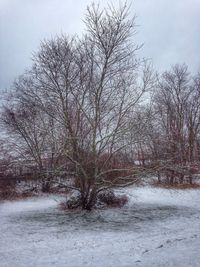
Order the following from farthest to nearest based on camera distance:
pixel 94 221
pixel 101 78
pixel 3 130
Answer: pixel 3 130
pixel 101 78
pixel 94 221

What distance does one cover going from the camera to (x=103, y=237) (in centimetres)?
1130

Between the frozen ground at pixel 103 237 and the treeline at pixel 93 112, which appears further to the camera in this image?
the treeline at pixel 93 112

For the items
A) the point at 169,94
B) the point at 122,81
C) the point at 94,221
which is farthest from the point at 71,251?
the point at 169,94

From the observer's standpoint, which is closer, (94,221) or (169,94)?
(94,221)

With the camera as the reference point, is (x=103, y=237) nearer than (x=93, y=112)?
Yes

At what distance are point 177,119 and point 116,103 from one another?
2197 centimetres

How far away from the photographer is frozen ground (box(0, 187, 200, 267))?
8.16 metres

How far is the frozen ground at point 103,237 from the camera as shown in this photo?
8.16 metres

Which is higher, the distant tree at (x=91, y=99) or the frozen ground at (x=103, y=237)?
the distant tree at (x=91, y=99)

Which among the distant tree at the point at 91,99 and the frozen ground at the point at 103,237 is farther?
the distant tree at the point at 91,99

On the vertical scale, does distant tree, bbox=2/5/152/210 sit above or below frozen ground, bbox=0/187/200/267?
above

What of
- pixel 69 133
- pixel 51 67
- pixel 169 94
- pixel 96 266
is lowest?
pixel 96 266

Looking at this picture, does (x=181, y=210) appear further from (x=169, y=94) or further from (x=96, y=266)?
(x=169, y=94)

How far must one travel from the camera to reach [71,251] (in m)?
9.36
